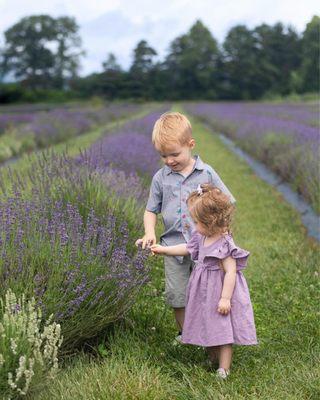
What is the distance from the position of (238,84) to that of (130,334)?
72111 millimetres

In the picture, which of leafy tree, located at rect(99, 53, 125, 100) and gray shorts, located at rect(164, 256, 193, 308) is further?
leafy tree, located at rect(99, 53, 125, 100)

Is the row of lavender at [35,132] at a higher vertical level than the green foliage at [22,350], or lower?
lower

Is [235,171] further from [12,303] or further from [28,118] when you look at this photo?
[28,118]

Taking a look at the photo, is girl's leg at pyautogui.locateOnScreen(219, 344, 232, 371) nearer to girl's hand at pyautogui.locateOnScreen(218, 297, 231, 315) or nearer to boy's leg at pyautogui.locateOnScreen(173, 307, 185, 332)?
girl's hand at pyautogui.locateOnScreen(218, 297, 231, 315)

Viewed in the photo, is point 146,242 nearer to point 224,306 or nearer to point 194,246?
point 194,246

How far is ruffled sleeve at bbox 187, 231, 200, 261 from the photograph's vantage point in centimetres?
312

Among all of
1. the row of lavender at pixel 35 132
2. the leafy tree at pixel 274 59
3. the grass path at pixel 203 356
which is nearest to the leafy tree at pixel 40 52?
the leafy tree at pixel 274 59

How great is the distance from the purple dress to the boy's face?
16.7 inches

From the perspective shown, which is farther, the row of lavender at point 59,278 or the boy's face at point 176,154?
the boy's face at point 176,154

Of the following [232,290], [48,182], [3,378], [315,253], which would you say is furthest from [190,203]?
[315,253]

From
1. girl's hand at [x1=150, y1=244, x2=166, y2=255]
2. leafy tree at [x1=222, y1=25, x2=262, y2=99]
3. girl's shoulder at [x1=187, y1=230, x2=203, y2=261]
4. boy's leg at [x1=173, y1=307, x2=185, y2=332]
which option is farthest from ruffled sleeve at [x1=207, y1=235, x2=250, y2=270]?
leafy tree at [x1=222, y1=25, x2=262, y2=99]

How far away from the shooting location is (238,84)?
241 feet

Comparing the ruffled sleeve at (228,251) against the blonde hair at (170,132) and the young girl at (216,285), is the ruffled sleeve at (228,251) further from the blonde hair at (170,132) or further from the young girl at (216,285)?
the blonde hair at (170,132)

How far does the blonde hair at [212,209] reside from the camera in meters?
2.96
